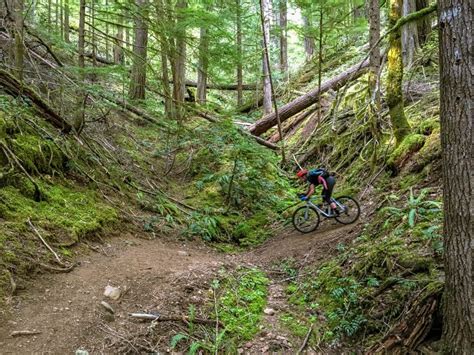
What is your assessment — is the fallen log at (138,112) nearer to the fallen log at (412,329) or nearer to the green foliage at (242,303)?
the green foliage at (242,303)

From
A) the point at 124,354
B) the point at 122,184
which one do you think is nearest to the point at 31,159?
the point at 122,184

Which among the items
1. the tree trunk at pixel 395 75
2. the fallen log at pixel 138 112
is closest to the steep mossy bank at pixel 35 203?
the fallen log at pixel 138 112

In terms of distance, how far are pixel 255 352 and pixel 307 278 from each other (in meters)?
2.04

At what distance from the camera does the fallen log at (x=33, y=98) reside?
714 cm

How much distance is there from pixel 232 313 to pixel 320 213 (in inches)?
162

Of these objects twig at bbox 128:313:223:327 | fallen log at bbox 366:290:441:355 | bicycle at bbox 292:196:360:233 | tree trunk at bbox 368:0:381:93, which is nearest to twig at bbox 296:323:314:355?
fallen log at bbox 366:290:441:355

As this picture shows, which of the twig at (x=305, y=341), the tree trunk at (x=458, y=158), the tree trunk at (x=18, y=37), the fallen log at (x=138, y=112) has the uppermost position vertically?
the tree trunk at (x=18, y=37)

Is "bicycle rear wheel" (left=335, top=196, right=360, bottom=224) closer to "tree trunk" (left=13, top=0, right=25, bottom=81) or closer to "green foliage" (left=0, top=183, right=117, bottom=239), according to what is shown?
"green foliage" (left=0, top=183, right=117, bottom=239)

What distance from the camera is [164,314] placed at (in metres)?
4.64

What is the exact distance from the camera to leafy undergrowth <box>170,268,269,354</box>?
4359 mm

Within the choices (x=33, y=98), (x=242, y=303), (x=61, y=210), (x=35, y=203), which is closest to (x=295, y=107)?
(x=33, y=98)

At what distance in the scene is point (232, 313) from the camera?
201 inches

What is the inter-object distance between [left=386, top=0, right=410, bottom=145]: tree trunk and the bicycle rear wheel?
6.49 feet

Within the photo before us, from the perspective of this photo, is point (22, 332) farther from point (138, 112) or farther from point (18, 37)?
point (138, 112)
